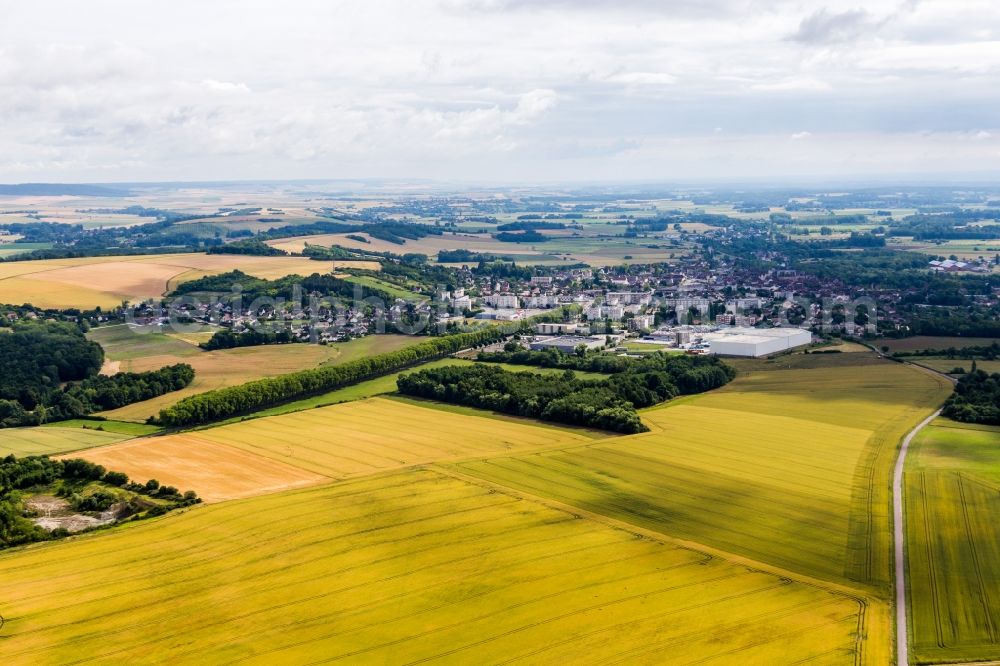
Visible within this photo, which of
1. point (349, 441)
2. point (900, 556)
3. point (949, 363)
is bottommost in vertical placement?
point (349, 441)

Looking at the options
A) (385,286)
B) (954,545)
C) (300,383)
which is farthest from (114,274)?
(954,545)

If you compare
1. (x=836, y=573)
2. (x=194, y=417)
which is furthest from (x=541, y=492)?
(x=194, y=417)

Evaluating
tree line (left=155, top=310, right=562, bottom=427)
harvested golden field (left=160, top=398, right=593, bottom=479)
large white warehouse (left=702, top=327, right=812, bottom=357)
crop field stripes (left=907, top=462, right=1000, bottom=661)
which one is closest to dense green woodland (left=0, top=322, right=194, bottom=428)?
tree line (left=155, top=310, right=562, bottom=427)

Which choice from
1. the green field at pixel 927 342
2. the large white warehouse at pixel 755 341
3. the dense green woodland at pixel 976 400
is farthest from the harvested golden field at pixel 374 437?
the green field at pixel 927 342

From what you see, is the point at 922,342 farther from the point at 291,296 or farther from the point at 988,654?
the point at 291,296

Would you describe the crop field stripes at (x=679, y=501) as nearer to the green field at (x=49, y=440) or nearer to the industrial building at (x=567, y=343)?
the green field at (x=49, y=440)

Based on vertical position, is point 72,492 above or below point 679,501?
below

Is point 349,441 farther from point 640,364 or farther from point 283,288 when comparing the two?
point 283,288
